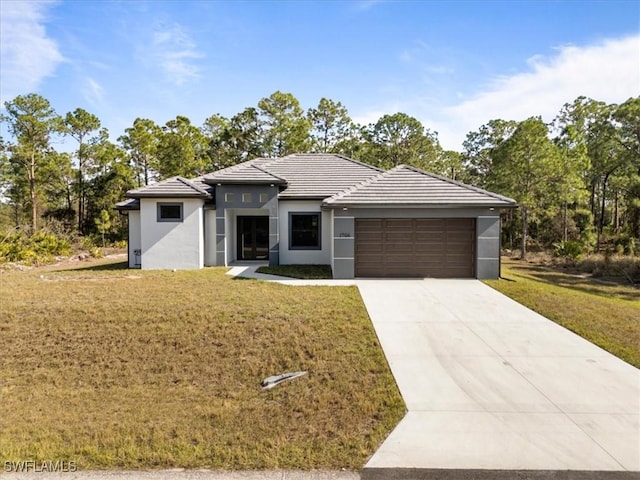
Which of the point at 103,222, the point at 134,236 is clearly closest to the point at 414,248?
the point at 134,236

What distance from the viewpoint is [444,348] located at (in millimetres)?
6809

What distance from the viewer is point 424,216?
12430 millimetres

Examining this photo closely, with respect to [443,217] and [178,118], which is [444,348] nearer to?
[443,217]

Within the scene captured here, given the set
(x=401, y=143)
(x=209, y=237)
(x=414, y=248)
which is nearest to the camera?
(x=414, y=248)

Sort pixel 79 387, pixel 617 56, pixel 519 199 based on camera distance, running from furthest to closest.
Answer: pixel 519 199, pixel 617 56, pixel 79 387

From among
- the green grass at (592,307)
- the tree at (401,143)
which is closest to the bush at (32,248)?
the green grass at (592,307)

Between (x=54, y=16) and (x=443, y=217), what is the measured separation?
13494mm

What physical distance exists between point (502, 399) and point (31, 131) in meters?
35.1

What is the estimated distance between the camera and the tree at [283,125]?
29297 millimetres

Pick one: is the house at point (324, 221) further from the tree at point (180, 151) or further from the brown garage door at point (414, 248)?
the tree at point (180, 151)

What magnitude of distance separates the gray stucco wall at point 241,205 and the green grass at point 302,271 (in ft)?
3.94

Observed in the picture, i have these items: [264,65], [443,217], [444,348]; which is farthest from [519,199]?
[444,348]

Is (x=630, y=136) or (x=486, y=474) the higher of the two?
(x=630, y=136)

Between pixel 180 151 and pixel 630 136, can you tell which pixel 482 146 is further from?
pixel 180 151
